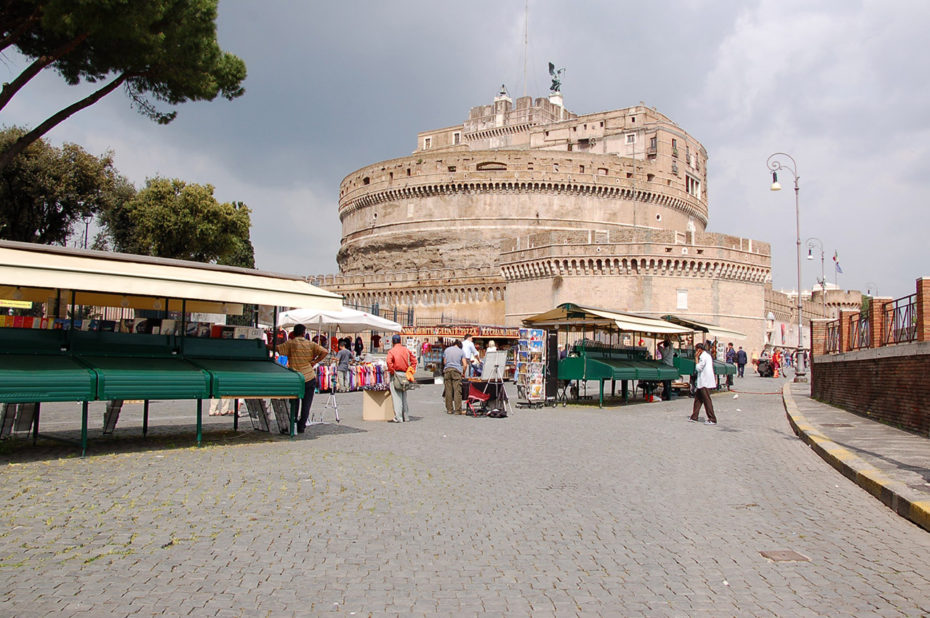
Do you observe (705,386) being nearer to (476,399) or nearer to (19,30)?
(476,399)

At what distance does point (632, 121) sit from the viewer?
63500 millimetres

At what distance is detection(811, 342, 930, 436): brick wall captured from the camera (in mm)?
9664

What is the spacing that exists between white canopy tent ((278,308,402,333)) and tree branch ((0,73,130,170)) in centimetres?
645

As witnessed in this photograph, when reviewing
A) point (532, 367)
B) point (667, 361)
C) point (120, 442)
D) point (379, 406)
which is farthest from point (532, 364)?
point (120, 442)

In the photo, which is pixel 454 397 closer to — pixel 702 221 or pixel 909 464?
pixel 909 464

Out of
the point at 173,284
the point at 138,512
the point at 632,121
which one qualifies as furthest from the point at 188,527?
the point at 632,121

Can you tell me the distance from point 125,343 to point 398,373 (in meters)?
4.20

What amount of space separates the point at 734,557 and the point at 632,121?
63.1 meters

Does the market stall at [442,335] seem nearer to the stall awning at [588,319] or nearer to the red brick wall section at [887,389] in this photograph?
the stall awning at [588,319]

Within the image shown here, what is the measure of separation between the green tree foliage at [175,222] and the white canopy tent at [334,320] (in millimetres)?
16776

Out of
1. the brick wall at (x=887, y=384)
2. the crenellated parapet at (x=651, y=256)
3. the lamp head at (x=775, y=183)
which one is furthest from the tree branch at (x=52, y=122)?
the crenellated parapet at (x=651, y=256)

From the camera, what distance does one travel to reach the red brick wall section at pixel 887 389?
9.70 metres

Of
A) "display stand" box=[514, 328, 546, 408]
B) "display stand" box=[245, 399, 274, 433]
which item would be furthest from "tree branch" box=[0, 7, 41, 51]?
"display stand" box=[514, 328, 546, 408]

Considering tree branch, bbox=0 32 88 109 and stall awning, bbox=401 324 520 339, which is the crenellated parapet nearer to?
stall awning, bbox=401 324 520 339
